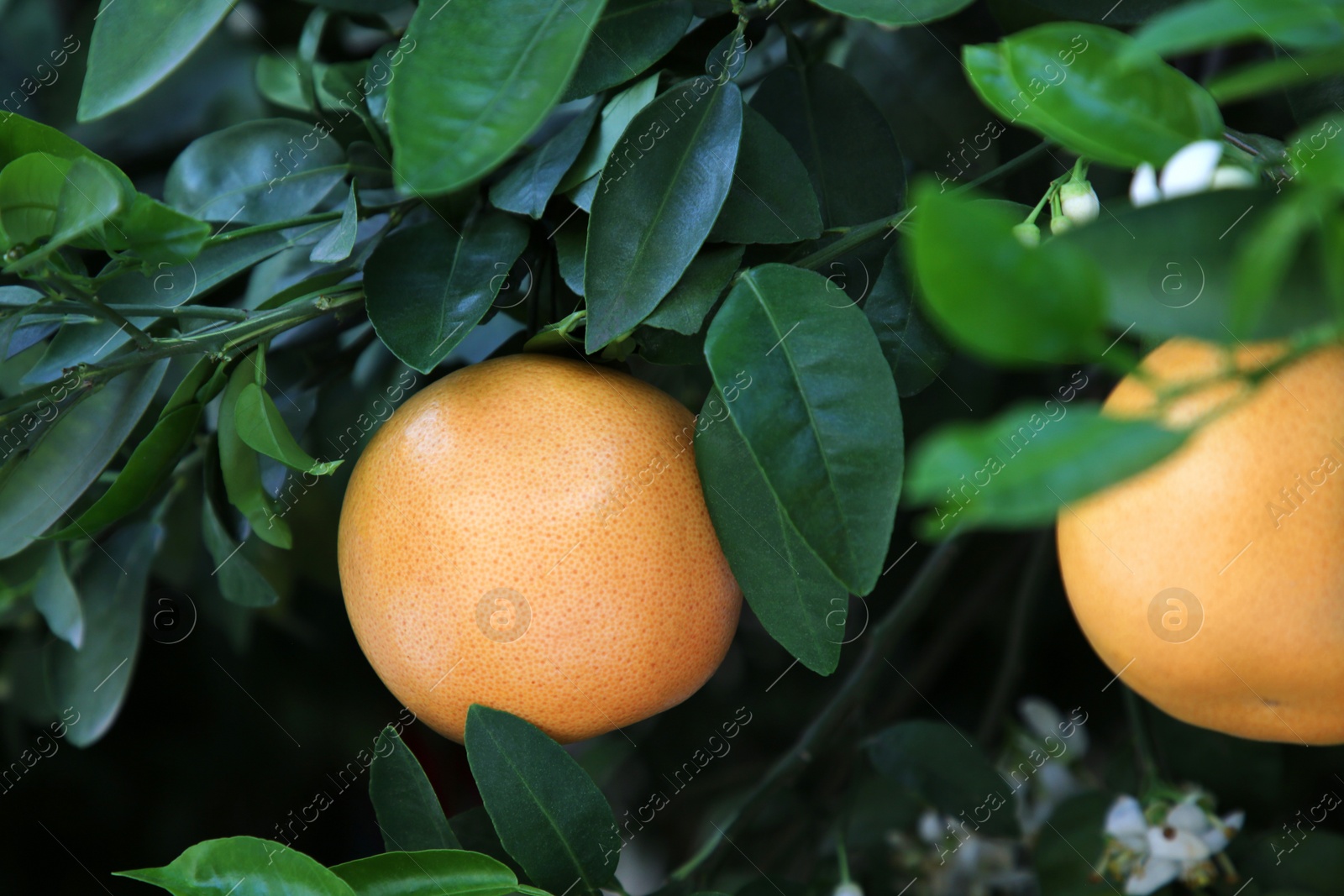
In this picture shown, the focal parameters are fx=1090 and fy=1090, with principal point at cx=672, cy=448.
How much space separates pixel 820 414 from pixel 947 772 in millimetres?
376

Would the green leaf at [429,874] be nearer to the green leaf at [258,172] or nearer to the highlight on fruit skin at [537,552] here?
the highlight on fruit skin at [537,552]

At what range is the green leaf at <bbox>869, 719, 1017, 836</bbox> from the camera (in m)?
0.66

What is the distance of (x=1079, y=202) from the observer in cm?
38

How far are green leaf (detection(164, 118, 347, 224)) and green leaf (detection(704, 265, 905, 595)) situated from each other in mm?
263

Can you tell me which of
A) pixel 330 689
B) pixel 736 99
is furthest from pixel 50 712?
pixel 736 99

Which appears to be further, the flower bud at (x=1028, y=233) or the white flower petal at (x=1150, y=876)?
the white flower petal at (x=1150, y=876)

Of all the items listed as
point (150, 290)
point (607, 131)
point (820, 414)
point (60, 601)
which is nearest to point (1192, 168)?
point (820, 414)

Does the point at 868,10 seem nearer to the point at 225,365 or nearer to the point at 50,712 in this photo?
the point at 225,365

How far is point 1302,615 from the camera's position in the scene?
1.16 feet

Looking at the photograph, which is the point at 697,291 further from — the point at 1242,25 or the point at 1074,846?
the point at 1074,846

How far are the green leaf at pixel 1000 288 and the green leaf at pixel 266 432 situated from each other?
0.28 meters

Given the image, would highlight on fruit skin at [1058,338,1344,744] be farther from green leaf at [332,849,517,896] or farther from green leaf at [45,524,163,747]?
green leaf at [45,524,163,747]

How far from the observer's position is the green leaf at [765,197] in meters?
0.42

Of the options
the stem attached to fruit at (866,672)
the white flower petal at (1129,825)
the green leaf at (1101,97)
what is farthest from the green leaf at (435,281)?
the white flower petal at (1129,825)
